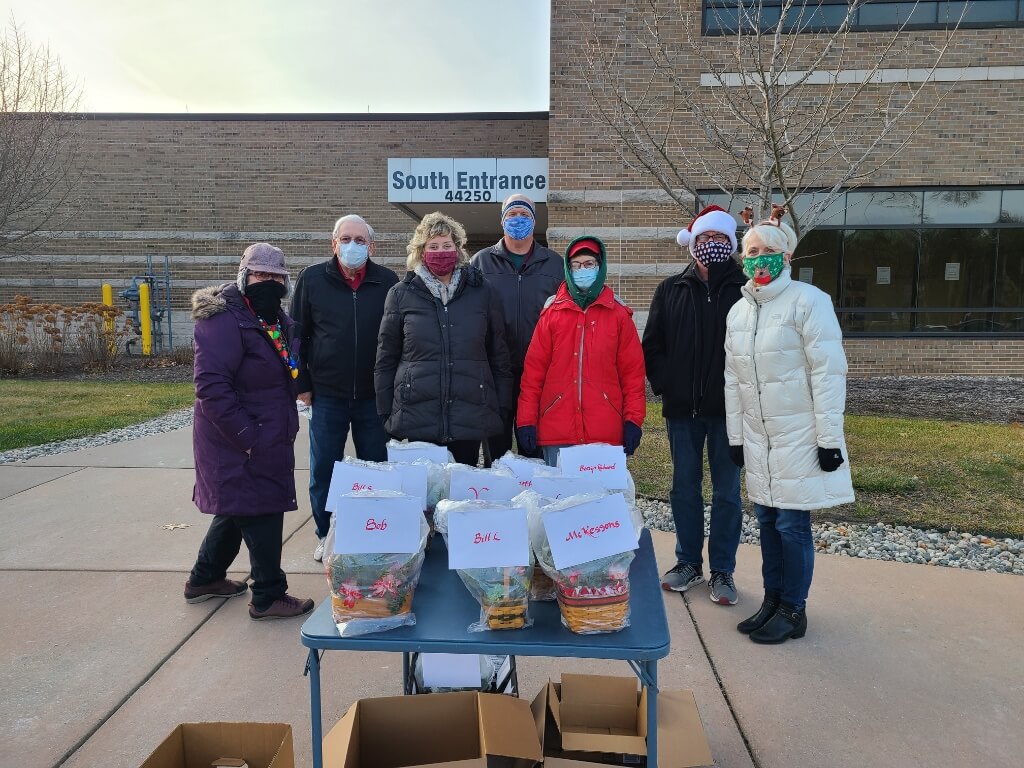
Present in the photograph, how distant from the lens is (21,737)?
8.85 feet

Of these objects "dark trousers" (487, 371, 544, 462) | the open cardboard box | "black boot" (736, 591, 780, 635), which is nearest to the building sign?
"dark trousers" (487, 371, 544, 462)

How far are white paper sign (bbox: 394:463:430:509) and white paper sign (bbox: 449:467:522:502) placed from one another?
0.09 metres

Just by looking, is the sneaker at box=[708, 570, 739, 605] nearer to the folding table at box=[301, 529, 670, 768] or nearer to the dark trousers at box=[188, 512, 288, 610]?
the folding table at box=[301, 529, 670, 768]

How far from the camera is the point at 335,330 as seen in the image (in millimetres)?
4281

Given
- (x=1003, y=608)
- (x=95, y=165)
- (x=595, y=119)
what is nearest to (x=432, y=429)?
(x=1003, y=608)

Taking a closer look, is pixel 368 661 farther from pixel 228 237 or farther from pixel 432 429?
pixel 228 237

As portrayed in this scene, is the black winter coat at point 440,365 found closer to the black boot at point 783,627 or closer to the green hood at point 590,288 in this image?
the green hood at point 590,288

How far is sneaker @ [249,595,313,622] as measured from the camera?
3.68 meters

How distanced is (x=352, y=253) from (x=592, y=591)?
2.84m

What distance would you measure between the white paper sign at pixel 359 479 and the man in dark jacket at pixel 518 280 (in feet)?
6.26

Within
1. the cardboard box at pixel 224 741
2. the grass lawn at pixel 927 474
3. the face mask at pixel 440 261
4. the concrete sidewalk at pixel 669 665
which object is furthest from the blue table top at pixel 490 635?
the grass lawn at pixel 927 474

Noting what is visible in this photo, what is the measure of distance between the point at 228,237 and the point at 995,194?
1723 cm

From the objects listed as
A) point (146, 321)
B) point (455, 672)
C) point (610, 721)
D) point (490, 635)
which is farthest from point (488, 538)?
point (146, 321)

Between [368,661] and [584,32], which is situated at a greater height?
[584,32]
